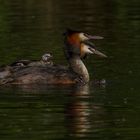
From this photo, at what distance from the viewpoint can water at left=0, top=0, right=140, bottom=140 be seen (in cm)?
1702

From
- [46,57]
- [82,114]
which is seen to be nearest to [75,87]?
[46,57]

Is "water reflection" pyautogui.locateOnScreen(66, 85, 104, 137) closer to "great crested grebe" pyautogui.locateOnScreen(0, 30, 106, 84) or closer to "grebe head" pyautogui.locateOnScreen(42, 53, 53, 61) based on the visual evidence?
"great crested grebe" pyautogui.locateOnScreen(0, 30, 106, 84)

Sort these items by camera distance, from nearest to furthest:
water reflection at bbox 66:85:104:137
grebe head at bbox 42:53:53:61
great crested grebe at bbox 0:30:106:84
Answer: water reflection at bbox 66:85:104:137 < great crested grebe at bbox 0:30:106:84 < grebe head at bbox 42:53:53:61

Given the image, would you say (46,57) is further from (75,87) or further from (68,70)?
(75,87)

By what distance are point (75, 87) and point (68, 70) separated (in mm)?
799

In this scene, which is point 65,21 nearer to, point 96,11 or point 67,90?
point 96,11

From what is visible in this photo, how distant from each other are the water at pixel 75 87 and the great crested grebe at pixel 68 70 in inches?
13.9

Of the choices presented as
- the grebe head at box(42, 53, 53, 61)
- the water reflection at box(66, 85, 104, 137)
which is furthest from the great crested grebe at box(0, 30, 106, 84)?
the water reflection at box(66, 85, 104, 137)

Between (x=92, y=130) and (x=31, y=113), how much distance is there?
5.71 feet

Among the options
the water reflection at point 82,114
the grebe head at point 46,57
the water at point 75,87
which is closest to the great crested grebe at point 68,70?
the water at point 75,87

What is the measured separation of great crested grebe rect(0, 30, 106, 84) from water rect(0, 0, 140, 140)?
1.16 ft

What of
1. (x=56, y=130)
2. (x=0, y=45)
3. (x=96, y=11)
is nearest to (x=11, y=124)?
(x=56, y=130)

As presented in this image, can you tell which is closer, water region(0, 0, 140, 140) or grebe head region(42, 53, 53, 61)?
water region(0, 0, 140, 140)

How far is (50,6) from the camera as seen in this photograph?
36562mm
